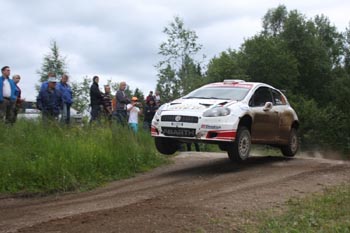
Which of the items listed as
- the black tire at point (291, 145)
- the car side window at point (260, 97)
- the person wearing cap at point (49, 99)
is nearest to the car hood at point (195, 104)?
the car side window at point (260, 97)

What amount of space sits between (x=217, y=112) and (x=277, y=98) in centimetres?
297

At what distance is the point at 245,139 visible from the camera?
1097 centimetres

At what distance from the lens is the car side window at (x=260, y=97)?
1167 centimetres

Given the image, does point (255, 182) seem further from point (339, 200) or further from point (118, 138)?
point (118, 138)

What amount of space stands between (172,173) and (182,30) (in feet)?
92.8

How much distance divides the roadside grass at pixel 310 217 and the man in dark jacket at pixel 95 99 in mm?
8522

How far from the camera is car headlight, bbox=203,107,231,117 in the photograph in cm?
1050

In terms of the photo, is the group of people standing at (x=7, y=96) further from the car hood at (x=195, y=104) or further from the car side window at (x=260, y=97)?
the car side window at (x=260, y=97)

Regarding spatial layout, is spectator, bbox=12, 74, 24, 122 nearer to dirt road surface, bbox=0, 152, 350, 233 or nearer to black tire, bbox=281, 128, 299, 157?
dirt road surface, bbox=0, 152, 350, 233

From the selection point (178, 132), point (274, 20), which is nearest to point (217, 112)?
point (178, 132)

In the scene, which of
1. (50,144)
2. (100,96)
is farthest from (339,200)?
(100,96)

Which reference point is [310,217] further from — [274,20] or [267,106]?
[274,20]

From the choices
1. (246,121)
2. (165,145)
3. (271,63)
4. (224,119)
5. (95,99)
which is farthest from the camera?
(271,63)

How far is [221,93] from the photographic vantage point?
38.2ft
